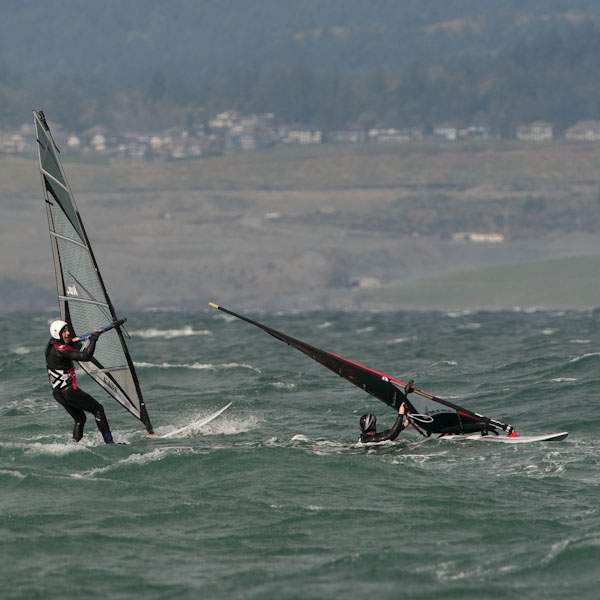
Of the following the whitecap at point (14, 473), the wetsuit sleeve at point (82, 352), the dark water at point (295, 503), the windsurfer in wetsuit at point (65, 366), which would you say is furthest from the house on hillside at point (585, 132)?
the whitecap at point (14, 473)

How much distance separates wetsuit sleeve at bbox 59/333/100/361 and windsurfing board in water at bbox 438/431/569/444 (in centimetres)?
580

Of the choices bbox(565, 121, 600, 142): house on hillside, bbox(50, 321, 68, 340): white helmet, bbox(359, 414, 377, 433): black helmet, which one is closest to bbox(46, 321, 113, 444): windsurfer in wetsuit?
bbox(50, 321, 68, 340): white helmet

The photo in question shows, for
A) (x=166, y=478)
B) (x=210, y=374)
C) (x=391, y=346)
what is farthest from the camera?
(x=391, y=346)

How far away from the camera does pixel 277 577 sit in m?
13.8

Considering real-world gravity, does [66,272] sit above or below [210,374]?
above

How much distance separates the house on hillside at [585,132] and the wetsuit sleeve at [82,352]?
172951 mm

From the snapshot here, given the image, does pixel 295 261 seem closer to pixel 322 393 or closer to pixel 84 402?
pixel 322 393

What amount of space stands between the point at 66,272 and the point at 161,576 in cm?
726

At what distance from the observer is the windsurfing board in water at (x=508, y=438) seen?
66.2ft

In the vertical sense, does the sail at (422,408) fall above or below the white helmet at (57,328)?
below

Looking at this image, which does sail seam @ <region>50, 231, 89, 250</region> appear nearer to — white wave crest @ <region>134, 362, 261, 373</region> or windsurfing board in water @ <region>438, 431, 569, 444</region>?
windsurfing board in water @ <region>438, 431, 569, 444</region>

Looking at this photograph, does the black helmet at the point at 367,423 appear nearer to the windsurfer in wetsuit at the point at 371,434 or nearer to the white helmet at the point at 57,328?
the windsurfer in wetsuit at the point at 371,434

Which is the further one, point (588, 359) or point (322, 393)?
point (588, 359)

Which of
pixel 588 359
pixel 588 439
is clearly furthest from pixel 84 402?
pixel 588 359
